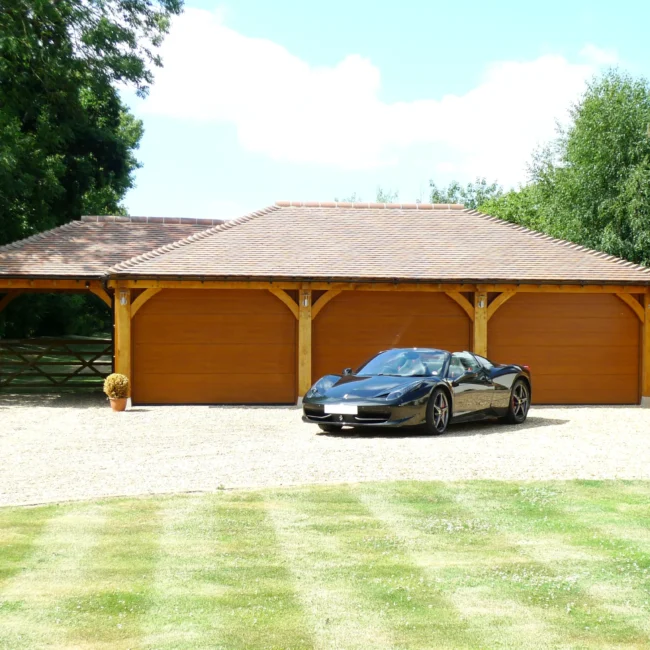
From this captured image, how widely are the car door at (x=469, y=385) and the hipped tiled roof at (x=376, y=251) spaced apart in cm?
463

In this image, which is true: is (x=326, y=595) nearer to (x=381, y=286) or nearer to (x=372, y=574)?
(x=372, y=574)

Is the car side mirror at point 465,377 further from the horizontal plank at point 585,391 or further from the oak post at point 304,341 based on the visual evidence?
the horizontal plank at point 585,391

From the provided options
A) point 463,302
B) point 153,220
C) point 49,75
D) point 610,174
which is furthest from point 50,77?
point 610,174

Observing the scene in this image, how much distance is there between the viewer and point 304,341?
67.0ft

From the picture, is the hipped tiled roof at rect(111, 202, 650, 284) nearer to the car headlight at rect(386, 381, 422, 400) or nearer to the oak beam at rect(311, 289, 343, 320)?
the oak beam at rect(311, 289, 343, 320)

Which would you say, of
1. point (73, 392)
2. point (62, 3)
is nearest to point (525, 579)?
point (73, 392)

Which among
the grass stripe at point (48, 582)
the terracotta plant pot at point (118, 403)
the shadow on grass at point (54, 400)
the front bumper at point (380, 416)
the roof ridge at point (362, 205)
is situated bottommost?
the shadow on grass at point (54, 400)

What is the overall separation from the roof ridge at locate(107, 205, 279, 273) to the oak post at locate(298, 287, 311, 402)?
315cm

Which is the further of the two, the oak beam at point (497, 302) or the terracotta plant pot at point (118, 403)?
the oak beam at point (497, 302)

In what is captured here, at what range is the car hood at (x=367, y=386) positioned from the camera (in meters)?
14.2

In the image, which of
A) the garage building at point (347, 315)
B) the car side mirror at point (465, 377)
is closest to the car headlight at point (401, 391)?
the car side mirror at point (465, 377)

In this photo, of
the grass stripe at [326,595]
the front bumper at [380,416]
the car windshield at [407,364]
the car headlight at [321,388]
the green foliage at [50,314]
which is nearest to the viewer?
the grass stripe at [326,595]

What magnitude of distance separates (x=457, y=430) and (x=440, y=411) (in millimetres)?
926

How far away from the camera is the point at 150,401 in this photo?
2039cm
